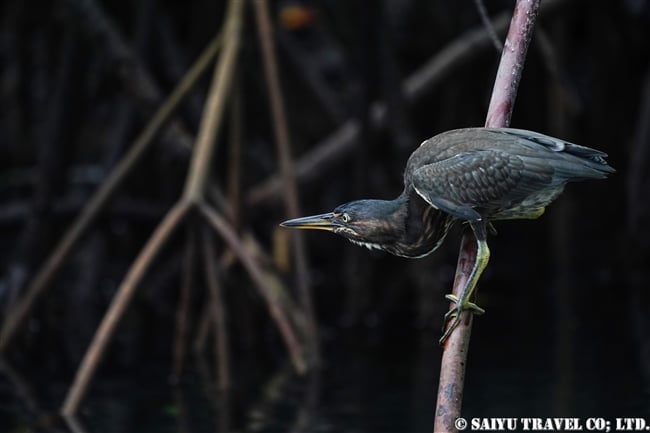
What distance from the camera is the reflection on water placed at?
5.00m

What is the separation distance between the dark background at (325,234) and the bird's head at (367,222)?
5.41 ft

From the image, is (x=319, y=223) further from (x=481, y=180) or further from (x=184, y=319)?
(x=184, y=319)

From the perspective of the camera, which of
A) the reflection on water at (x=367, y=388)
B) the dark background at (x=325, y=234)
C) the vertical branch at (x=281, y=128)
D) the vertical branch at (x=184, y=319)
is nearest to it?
the reflection on water at (x=367, y=388)

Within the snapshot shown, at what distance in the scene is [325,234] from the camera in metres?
8.44

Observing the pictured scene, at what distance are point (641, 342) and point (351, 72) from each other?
230 centimetres

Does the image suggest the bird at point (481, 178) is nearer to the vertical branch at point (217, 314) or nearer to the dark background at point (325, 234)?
the dark background at point (325, 234)

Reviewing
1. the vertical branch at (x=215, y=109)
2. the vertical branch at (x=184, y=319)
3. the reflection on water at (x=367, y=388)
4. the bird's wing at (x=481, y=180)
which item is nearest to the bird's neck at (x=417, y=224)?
the bird's wing at (x=481, y=180)

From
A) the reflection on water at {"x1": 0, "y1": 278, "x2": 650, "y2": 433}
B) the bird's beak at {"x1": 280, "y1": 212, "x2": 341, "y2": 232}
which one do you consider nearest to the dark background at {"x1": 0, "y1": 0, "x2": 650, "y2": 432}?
the reflection on water at {"x1": 0, "y1": 278, "x2": 650, "y2": 433}

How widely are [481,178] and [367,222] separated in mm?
375

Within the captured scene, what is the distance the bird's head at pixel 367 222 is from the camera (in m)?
3.31

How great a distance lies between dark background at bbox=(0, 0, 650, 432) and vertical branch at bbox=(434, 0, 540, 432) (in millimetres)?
2046

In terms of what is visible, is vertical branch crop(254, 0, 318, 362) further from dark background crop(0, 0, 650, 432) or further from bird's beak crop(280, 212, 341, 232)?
bird's beak crop(280, 212, 341, 232)

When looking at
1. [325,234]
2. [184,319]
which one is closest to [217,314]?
[184,319]

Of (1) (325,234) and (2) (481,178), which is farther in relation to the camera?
(1) (325,234)
